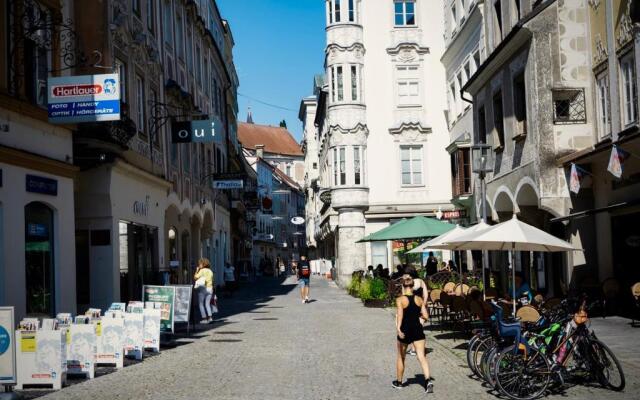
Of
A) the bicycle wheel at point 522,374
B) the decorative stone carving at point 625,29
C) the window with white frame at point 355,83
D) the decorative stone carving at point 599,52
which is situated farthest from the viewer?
the window with white frame at point 355,83

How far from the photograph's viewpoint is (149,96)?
24.7m

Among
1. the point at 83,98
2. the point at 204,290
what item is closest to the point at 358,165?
the point at 204,290

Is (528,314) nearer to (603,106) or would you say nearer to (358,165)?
(603,106)

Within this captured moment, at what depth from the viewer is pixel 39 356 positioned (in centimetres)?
1141

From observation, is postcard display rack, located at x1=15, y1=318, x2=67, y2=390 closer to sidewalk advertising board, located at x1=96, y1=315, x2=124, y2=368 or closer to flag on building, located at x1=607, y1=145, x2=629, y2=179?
sidewalk advertising board, located at x1=96, y1=315, x2=124, y2=368

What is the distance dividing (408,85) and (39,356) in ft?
110

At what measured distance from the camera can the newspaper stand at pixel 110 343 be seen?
43.7 feet

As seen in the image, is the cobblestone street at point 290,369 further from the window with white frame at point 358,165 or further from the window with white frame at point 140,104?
the window with white frame at point 358,165

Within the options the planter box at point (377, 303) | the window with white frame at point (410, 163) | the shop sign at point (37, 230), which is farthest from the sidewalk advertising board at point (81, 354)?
the window with white frame at point (410, 163)

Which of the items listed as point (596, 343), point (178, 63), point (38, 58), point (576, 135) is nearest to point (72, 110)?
point (38, 58)

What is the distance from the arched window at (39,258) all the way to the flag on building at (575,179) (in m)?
11.7

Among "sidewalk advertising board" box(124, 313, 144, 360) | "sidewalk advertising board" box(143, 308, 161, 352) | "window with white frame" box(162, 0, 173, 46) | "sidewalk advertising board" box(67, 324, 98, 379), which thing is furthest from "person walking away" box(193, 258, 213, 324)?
"window with white frame" box(162, 0, 173, 46)

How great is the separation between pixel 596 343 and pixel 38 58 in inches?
464

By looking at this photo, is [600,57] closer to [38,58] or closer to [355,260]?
[38,58]
